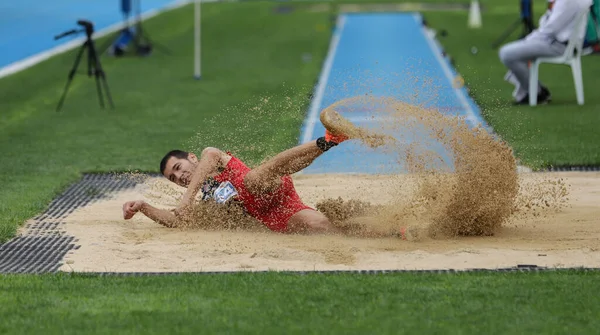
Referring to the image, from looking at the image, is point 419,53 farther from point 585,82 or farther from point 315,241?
point 315,241

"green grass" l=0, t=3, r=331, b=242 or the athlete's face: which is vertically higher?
the athlete's face

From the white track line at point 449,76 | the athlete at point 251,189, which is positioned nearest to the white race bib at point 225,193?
the athlete at point 251,189

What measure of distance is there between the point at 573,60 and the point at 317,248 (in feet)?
30.6

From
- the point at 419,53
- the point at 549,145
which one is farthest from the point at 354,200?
the point at 419,53

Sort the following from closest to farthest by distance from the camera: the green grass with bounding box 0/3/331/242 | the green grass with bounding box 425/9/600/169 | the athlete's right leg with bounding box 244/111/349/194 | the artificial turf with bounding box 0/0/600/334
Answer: the artificial turf with bounding box 0/0/600/334 → the athlete's right leg with bounding box 244/111/349/194 → the green grass with bounding box 0/3/331/242 → the green grass with bounding box 425/9/600/169

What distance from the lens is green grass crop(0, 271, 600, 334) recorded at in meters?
6.12

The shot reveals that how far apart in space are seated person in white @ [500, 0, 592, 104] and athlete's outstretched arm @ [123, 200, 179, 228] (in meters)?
8.66

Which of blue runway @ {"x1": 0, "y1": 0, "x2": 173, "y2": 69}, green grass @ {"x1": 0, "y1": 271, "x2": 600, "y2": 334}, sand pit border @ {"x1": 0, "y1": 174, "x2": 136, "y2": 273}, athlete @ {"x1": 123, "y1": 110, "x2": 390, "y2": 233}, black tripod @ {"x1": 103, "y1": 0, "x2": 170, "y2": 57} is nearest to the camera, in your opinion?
green grass @ {"x1": 0, "y1": 271, "x2": 600, "y2": 334}

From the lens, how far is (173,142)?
1420 centimetres

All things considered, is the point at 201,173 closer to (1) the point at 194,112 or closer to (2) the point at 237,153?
(2) the point at 237,153

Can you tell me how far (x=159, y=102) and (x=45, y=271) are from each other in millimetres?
11094

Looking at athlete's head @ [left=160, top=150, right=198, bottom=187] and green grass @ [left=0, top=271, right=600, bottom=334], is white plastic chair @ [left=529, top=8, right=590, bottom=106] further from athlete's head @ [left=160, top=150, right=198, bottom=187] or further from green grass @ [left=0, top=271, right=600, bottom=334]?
green grass @ [left=0, top=271, right=600, bottom=334]

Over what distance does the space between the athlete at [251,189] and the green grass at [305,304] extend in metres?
1.56

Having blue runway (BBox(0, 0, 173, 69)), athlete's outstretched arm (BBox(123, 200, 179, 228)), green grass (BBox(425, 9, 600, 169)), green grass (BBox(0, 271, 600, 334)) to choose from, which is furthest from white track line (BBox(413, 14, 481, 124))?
blue runway (BBox(0, 0, 173, 69))
